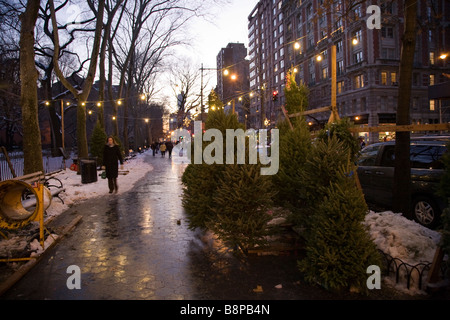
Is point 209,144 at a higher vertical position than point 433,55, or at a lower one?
lower

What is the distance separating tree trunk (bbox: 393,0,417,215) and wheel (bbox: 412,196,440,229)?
0.68 m

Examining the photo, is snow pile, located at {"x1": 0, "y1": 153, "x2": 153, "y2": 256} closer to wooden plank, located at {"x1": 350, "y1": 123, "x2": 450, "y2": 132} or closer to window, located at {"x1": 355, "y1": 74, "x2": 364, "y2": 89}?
wooden plank, located at {"x1": 350, "y1": 123, "x2": 450, "y2": 132}

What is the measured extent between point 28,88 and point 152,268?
8.32m

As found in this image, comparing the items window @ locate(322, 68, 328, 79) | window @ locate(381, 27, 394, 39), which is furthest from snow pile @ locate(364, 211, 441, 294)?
window @ locate(322, 68, 328, 79)

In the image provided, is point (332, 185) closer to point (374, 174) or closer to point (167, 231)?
point (167, 231)

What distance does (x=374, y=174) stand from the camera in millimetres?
7949

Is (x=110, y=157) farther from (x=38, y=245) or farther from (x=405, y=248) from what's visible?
(x=405, y=248)

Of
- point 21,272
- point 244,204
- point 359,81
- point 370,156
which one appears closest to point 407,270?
point 244,204

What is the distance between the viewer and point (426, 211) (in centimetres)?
654

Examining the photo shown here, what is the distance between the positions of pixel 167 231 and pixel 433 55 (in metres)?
47.5

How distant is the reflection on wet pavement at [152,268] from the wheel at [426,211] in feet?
11.1

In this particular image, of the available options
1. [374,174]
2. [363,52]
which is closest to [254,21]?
[363,52]

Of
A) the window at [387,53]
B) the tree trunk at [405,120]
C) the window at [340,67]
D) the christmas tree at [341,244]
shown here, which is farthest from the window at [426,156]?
the window at [340,67]
